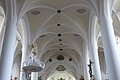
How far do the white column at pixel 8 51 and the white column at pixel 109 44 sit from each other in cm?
491

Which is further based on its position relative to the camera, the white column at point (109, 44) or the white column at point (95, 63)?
the white column at point (95, 63)

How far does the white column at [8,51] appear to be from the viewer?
29.8 feet

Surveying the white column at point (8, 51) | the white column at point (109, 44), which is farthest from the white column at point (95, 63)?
the white column at point (8, 51)

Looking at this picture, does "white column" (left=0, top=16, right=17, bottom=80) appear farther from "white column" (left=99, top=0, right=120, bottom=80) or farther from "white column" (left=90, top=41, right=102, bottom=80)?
"white column" (left=90, top=41, right=102, bottom=80)

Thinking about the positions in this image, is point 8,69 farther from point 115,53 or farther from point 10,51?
point 115,53

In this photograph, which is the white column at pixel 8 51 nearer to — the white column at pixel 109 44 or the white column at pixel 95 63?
the white column at pixel 109 44

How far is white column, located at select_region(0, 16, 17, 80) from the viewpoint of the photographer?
9.09 meters

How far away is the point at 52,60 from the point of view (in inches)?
950

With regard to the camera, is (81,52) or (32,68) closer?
(32,68)

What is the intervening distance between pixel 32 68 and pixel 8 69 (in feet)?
4.14

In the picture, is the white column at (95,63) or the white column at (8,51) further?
the white column at (95,63)

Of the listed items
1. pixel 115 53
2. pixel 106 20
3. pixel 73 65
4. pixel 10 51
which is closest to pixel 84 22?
pixel 106 20

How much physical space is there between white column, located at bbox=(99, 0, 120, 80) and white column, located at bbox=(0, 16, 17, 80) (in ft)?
16.1

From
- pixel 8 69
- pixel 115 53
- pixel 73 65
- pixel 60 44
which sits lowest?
pixel 8 69
